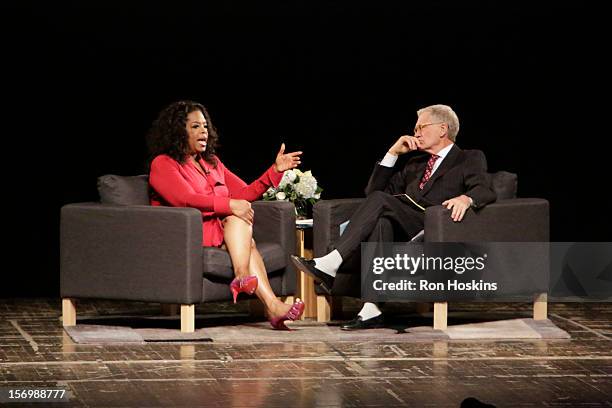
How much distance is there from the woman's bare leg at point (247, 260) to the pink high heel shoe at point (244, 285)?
0.09ft

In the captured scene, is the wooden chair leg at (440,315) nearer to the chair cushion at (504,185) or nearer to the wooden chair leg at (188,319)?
the chair cushion at (504,185)

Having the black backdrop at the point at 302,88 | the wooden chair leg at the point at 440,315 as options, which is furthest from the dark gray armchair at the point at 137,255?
the black backdrop at the point at 302,88

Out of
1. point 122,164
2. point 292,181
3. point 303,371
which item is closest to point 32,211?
point 122,164

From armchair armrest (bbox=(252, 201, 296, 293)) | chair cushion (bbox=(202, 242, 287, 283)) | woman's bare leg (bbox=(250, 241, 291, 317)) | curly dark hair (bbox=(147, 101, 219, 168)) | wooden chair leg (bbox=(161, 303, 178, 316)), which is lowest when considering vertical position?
wooden chair leg (bbox=(161, 303, 178, 316))

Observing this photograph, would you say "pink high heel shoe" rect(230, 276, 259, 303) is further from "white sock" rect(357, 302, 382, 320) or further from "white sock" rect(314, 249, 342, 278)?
"white sock" rect(357, 302, 382, 320)

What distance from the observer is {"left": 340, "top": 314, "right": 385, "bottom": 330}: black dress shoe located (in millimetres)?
7082

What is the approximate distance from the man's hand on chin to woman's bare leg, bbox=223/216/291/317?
913 millimetres

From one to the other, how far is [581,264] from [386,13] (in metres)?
2.10

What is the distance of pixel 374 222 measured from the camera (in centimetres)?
711

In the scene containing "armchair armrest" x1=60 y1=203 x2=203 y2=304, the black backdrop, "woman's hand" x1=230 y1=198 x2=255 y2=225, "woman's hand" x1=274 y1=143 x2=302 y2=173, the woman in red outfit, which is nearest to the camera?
"armchair armrest" x1=60 y1=203 x2=203 y2=304

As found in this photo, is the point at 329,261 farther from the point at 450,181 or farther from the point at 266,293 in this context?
the point at 450,181

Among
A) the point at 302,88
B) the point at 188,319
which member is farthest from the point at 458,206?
the point at 302,88

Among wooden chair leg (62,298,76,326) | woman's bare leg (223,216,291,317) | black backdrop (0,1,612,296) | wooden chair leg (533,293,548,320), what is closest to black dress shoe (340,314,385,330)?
woman's bare leg (223,216,291,317)

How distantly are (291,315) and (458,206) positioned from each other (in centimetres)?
96
